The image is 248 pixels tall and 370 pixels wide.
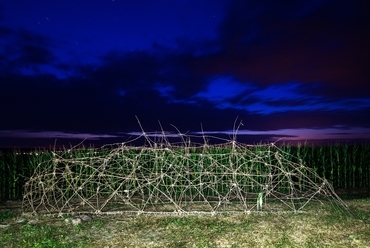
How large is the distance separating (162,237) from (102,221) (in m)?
1.79

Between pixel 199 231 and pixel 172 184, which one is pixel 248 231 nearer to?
pixel 199 231

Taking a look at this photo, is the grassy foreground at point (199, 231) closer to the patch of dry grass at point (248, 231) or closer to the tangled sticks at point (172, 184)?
the patch of dry grass at point (248, 231)

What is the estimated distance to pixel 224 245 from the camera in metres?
6.18

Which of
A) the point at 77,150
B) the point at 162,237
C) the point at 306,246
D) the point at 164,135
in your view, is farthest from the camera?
the point at 77,150

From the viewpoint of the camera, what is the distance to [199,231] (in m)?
7.00

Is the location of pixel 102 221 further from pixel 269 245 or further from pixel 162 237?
pixel 269 245

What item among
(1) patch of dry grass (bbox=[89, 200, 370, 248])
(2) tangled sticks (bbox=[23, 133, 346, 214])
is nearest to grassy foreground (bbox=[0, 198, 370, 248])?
(1) patch of dry grass (bbox=[89, 200, 370, 248])

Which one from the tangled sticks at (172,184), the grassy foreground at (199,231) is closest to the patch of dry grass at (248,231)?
the grassy foreground at (199,231)

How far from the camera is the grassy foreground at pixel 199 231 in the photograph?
6.36 meters

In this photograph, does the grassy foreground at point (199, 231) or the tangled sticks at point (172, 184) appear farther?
the tangled sticks at point (172, 184)

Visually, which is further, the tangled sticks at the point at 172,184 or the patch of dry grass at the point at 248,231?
the tangled sticks at the point at 172,184

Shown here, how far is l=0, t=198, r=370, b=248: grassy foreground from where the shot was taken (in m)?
6.36

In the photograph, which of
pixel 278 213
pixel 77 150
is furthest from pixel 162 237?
pixel 77 150

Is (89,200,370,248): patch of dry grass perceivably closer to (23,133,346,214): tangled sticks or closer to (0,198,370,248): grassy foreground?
(0,198,370,248): grassy foreground
